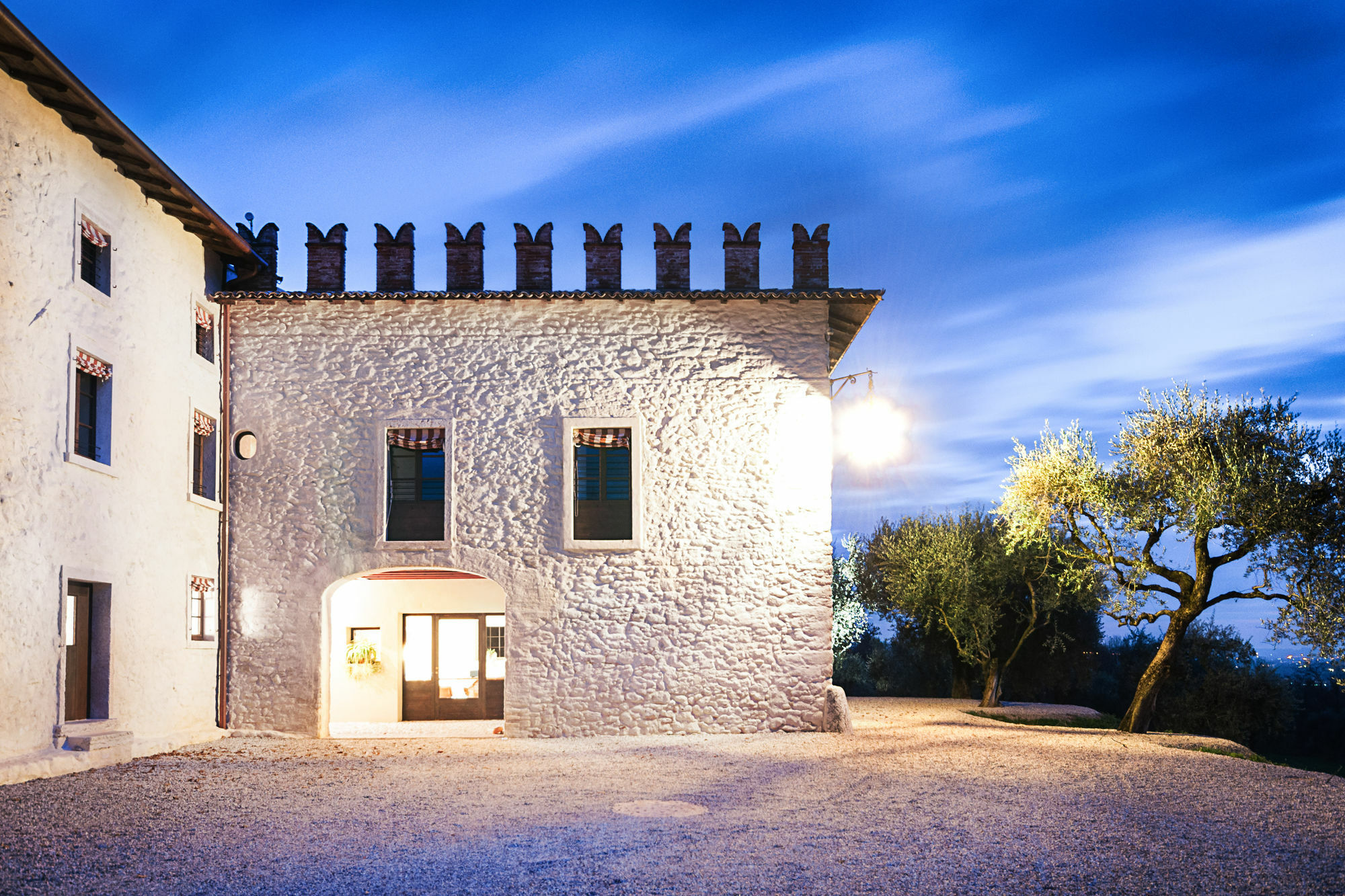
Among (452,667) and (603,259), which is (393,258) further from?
(452,667)

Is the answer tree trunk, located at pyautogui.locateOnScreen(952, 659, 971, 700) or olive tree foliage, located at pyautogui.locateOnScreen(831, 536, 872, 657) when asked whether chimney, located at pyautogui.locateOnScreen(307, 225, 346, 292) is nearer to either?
olive tree foliage, located at pyautogui.locateOnScreen(831, 536, 872, 657)

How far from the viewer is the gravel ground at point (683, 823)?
5496 mm

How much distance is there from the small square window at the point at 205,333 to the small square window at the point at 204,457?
912mm

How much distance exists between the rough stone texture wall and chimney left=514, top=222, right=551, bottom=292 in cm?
46

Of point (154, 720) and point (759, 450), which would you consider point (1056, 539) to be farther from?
point (154, 720)

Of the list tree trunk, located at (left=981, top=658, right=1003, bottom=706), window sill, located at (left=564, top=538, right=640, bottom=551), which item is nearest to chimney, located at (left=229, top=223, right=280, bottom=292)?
window sill, located at (left=564, top=538, right=640, bottom=551)

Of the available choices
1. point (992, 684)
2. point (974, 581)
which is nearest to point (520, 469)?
point (974, 581)

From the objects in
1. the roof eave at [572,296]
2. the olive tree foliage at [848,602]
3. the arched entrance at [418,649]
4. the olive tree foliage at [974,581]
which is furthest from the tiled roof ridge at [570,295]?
the olive tree foliage at [848,602]

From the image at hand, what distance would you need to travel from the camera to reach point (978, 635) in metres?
19.3

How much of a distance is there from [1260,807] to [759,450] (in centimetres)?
710

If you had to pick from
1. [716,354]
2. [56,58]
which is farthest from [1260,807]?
[56,58]

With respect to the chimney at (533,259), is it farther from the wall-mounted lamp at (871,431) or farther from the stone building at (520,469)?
the wall-mounted lamp at (871,431)

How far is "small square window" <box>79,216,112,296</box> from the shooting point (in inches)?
424

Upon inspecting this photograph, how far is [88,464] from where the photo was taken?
33.3ft
